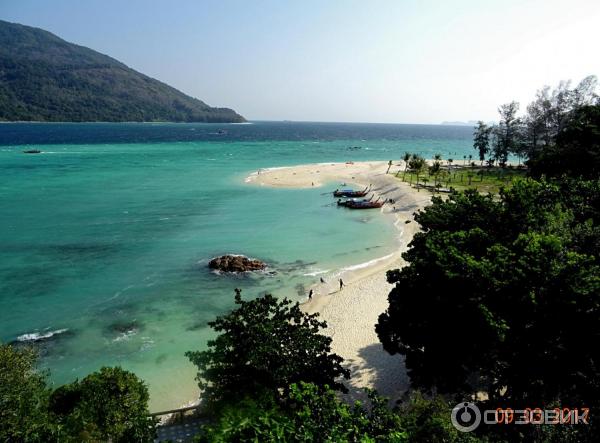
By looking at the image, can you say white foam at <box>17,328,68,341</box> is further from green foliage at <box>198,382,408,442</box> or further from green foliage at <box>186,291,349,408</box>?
green foliage at <box>198,382,408,442</box>

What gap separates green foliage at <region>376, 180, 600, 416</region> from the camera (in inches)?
567

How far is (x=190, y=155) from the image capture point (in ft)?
427

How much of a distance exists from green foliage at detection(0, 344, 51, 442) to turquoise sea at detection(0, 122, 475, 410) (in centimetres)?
696

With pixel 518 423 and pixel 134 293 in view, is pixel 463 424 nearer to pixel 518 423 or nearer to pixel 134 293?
pixel 518 423

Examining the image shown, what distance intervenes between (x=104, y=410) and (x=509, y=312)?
A: 603 inches

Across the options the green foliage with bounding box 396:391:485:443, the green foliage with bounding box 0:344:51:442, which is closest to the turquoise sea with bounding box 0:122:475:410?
the green foliage with bounding box 0:344:51:442

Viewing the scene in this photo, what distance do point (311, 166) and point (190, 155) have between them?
4624 cm

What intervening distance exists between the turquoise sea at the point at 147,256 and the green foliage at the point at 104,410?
5.22m

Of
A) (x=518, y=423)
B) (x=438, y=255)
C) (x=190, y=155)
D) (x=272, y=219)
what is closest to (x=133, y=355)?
(x=438, y=255)

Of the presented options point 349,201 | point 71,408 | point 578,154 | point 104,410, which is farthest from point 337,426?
point 349,201

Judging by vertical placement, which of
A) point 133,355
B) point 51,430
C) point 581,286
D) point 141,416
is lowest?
point 133,355

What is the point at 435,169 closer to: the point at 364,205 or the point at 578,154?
the point at 364,205

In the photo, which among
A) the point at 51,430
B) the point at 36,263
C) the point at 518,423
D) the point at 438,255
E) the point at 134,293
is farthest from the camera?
the point at 36,263

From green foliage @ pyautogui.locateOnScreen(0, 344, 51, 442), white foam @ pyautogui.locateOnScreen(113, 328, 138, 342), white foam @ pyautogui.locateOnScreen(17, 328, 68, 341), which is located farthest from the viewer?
Result: white foam @ pyautogui.locateOnScreen(113, 328, 138, 342)
